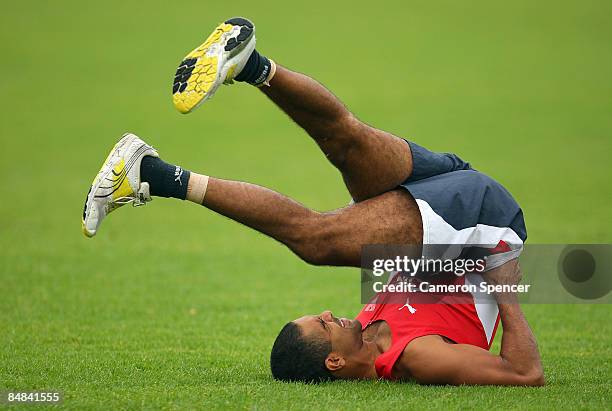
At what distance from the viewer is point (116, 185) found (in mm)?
6656

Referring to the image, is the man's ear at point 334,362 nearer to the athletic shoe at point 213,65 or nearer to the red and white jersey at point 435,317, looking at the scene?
the red and white jersey at point 435,317

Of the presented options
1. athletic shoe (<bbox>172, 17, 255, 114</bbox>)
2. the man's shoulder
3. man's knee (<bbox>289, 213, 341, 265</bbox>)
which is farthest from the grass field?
athletic shoe (<bbox>172, 17, 255, 114</bbox>)

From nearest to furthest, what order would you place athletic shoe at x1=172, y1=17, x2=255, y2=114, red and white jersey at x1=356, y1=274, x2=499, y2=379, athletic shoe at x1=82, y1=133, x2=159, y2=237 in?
athletic shoe at x1=172, y1=17, x2=255, y2=114, athletic shoe at x1=82, y1=133, x2=159, y2=237, red and white jersey at x1=356, y1=274, x2=499, y2=379

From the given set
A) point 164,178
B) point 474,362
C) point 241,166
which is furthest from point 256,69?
point 241,166

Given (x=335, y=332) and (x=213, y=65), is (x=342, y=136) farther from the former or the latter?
(x=335, y=332)

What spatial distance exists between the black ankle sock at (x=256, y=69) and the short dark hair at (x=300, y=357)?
5.64 ft

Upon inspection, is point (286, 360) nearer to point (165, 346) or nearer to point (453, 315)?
point (453, 315)

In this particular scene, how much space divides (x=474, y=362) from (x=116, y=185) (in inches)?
106

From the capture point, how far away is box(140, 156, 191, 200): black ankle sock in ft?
21.9

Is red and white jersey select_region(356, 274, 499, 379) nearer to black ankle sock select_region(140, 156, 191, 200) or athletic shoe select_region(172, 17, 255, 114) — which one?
black ankle sock select_region(140, 156, 191, 200)

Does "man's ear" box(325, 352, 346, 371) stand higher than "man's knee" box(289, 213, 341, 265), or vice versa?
"man's knee" box(289, 213, 341, 265)

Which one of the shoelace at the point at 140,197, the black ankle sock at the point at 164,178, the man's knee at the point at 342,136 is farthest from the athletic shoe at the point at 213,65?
the man's knee at the point at 342,136

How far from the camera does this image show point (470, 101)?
28547mm

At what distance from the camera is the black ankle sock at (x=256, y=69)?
6.77 m
